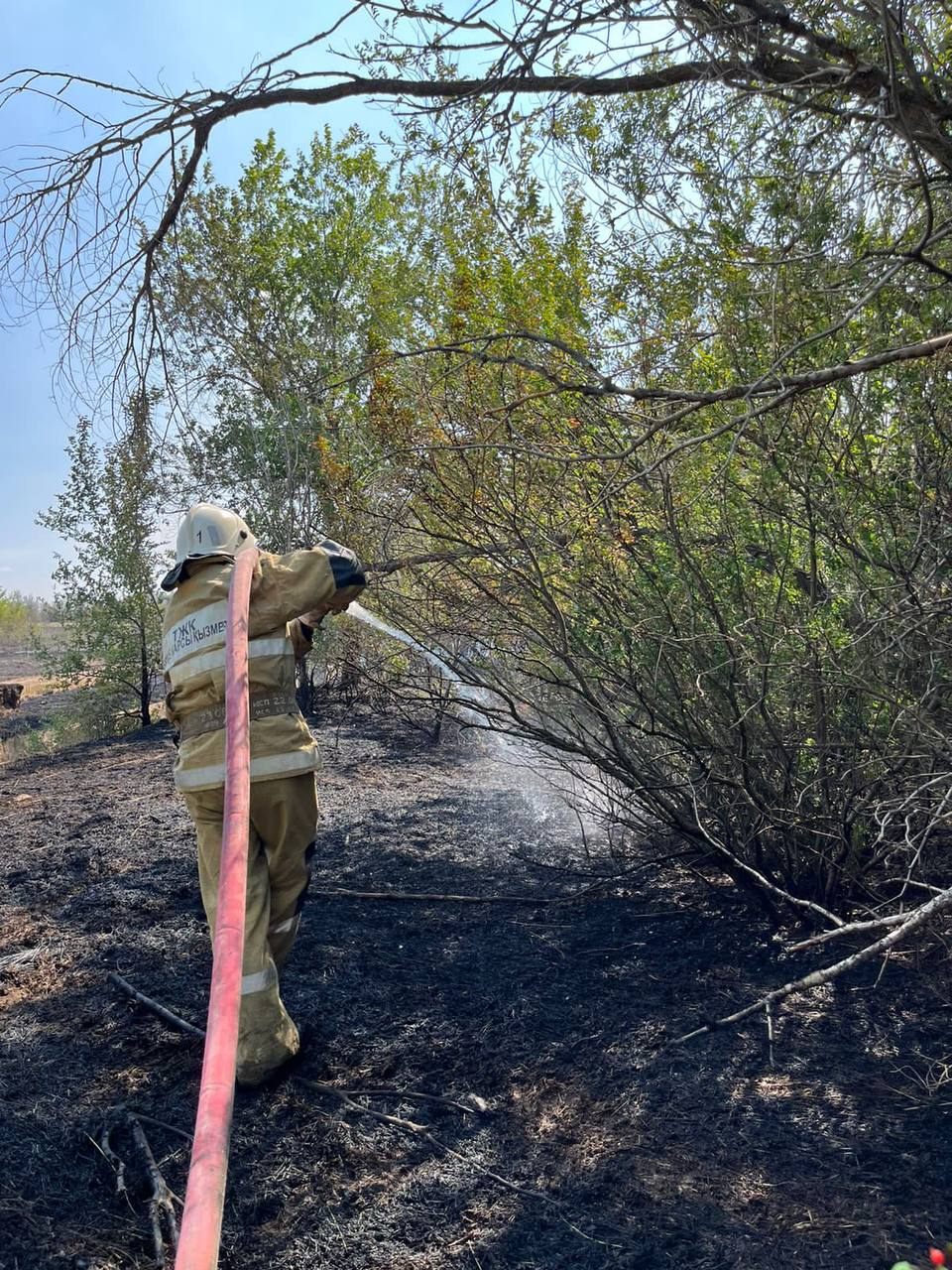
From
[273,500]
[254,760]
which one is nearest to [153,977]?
[254,760]

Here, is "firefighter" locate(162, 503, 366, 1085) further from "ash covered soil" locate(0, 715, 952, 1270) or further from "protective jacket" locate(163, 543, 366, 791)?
"ash covered soil" locate(0, 715, 952, 1270)

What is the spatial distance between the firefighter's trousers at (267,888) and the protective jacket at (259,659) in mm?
92

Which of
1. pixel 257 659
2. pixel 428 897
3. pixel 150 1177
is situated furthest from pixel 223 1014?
pixel 428 897

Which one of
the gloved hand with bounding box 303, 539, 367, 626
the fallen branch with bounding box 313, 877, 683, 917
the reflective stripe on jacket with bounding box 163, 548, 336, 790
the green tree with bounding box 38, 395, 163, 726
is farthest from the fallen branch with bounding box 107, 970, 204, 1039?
the green tree with bounding box 38, 395, 163, 726

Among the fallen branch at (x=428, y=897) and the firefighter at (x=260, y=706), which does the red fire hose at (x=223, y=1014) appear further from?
the fallen branch at (x=428, y=897)

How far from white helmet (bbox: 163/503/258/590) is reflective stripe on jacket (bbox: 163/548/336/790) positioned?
0.08 m

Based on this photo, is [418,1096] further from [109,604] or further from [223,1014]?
[109,604]

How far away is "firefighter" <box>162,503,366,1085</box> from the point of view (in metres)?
3.61

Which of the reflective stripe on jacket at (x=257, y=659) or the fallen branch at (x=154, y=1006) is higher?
the reflective stripe on jacket at (x=257, y=659)

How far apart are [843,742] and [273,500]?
19.4 ft

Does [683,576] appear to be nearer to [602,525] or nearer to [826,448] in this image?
[602,525]

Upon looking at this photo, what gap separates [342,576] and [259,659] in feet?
1.36

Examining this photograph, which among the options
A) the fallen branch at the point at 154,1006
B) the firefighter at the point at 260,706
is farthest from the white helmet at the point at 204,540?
the fallen branch at the point at 154,1006

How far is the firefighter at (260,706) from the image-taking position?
361cm
